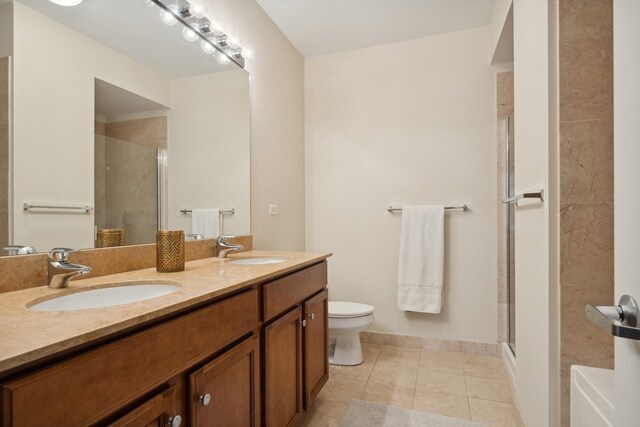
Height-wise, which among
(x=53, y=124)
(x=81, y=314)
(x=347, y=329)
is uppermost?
(x=53, y=124)

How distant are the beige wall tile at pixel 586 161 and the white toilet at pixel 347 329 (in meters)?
1.45

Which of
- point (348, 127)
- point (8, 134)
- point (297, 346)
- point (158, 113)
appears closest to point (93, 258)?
point (8, 134)

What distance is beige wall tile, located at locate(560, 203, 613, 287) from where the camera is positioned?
3.82 ft

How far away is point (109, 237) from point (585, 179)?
5.67 ft

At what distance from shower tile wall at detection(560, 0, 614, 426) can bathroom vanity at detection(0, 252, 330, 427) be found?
103cm

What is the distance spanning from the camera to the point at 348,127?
2.87m

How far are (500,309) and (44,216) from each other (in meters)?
2.68

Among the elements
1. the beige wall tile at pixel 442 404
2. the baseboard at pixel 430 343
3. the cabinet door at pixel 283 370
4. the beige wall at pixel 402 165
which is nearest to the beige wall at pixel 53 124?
the cabinet door at pixel 283 370

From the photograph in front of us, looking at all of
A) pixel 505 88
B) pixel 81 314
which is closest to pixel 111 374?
pixel 81 314

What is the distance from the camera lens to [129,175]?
4.57 feet

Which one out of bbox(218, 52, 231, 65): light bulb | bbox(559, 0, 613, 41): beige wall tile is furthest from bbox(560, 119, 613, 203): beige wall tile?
bbox(218, 52, 231, 65): light bulb

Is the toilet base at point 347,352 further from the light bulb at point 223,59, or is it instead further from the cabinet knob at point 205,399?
the light bulb at point 223,59

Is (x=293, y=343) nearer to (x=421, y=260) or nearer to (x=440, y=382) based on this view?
(x=440, y=382)

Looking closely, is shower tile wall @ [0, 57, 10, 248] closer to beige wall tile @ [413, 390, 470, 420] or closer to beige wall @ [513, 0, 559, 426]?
beige wall @ [513, 0, 559, 426]
